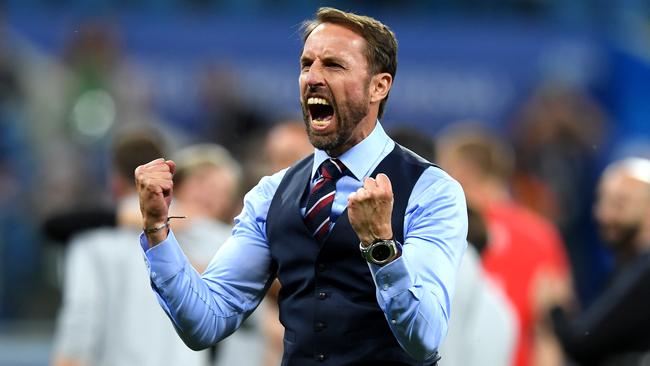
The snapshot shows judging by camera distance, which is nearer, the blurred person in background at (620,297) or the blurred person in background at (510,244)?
the blurred person in background at (620,297)

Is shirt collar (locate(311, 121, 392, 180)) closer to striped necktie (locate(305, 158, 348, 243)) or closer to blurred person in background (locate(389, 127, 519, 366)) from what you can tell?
striped necktie (locate(305, 158, 348, 243))

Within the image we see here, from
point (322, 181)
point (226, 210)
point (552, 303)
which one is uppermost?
point (322, 181)

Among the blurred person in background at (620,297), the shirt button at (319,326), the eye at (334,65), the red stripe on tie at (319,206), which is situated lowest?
the blurred person in background at (620,297)

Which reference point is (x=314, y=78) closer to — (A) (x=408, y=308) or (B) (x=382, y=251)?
(B) (x=382, y=251)

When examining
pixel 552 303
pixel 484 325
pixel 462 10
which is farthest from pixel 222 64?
pixel 484 325

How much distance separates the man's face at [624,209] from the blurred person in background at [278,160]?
5.27 ft

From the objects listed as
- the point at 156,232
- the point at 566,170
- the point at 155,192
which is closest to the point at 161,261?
the point at 156,232

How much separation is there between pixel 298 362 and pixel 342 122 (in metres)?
0.69

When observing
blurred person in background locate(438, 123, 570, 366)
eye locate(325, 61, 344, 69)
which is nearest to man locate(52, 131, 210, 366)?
blurred person in background locate(438, 123, 570, 366)

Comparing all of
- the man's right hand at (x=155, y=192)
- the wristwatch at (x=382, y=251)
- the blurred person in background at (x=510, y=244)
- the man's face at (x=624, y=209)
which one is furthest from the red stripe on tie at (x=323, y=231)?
the man's face at (x=624, y=209)

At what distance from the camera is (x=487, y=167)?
822 centimetres

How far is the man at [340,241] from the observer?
13.1ft

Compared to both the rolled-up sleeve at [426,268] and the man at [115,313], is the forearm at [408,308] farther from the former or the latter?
the man at [115,313]

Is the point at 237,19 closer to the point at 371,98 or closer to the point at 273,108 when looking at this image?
the point at 273,108
